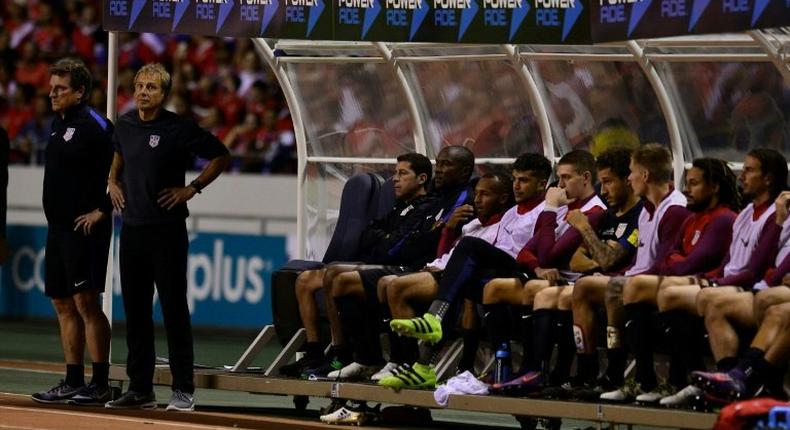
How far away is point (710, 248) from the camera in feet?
31.6

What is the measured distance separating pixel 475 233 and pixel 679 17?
2538 mm

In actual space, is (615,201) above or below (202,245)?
above

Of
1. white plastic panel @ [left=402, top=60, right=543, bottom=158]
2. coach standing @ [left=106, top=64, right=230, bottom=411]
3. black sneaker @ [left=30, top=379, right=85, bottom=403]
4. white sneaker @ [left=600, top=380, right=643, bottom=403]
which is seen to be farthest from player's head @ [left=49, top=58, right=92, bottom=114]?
white sneaker @ [left=600, top=380, right=643, bottom=403]

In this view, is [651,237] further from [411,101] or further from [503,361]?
[411,101]

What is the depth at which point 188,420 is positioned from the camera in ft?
34.8

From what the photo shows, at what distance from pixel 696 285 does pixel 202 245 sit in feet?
32.1

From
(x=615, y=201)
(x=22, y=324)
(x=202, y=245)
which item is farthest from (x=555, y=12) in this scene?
(x=22, y=324)

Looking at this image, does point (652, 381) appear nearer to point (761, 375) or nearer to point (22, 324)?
point (761, 375)

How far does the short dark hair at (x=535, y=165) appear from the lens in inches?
427

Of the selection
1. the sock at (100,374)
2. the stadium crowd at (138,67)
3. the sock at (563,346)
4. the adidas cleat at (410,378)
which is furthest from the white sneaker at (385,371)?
the stadium crowd at (138,67)

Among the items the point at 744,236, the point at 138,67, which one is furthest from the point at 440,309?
the point at 138,67

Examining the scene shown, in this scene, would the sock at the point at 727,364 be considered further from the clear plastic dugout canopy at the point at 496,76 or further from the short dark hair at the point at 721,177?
the clear plastic dugout canopy at the point at 496,76

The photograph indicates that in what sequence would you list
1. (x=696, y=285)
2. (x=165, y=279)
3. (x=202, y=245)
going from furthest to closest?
1. (x=202, y=245)
2. (x=165, y=279)
3. (x=696, y=285)

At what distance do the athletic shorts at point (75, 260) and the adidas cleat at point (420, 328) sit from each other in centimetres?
208
